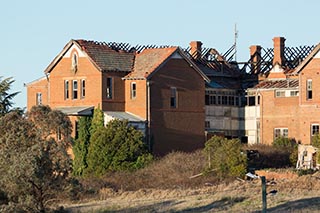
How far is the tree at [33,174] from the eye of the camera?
38.9 m

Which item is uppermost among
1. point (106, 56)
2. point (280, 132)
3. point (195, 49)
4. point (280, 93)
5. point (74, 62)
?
point (195, 49)

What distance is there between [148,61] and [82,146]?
6.94 metres

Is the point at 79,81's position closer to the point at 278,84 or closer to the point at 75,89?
the point at 75,89

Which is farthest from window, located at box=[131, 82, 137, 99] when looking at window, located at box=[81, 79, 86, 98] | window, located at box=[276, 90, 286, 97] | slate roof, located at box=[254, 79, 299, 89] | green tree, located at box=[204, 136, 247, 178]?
window, located at box=[276, 90, 286, 97]

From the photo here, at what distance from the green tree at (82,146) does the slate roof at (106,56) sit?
11.2 ft

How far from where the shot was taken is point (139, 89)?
195ft

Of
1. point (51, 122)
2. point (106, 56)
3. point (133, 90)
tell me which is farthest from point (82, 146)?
point (106, 56)

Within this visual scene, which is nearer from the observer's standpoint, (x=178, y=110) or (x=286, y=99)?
(x=178, y=110)

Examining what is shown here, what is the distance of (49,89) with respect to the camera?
62.7 metres

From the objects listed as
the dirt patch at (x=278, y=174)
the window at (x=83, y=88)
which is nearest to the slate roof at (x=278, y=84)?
the dirt patch at (x=278, y=174)

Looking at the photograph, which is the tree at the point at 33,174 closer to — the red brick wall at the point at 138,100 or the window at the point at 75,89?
the red brick wall at the point at 138,100

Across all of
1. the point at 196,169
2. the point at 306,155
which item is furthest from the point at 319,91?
the point at 196,169

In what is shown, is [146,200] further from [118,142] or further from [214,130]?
[214,130]

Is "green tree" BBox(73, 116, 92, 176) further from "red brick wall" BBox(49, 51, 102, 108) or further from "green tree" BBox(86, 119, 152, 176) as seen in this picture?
"red brick wall" BBox(49, 51, 102, 108)
